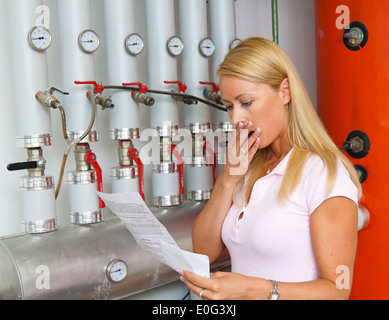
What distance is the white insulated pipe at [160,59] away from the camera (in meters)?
1.49

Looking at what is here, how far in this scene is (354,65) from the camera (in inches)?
59.0

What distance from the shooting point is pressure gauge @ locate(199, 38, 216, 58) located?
5.19 ft

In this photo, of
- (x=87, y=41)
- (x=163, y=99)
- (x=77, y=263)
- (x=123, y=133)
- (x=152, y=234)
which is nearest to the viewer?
(x=152, y=234)

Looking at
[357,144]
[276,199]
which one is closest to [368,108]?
[357,144]

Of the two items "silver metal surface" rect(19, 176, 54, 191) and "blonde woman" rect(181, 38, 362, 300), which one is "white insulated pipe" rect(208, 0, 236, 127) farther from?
"silver metal surface" rect(19, 176, 54, 191)

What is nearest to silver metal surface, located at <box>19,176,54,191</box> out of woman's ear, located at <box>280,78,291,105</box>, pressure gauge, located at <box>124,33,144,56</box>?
pressure gauge, located at <box>124,33,144,56</box>

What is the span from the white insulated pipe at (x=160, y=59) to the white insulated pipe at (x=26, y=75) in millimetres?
374

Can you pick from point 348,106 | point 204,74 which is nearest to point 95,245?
point 204,74

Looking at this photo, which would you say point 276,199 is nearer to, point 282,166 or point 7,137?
point 282,166

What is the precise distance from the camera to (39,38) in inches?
48.1

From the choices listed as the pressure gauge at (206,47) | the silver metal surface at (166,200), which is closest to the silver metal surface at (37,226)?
the silver metal surface at (166,200)

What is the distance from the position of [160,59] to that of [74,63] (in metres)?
0.30

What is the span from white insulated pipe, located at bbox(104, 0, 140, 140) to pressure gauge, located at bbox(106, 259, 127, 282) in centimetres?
37

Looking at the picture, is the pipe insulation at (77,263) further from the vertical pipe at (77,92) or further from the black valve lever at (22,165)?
the black valve lever at (22,165)
